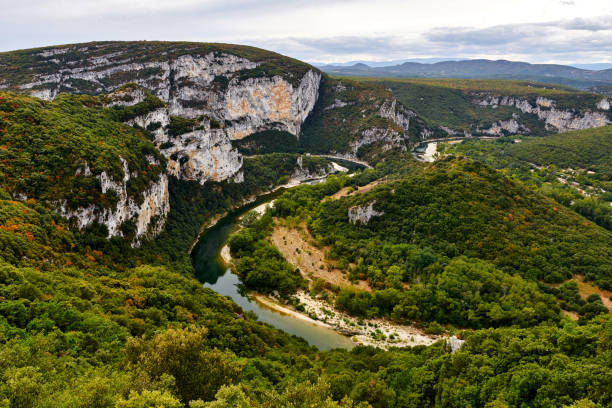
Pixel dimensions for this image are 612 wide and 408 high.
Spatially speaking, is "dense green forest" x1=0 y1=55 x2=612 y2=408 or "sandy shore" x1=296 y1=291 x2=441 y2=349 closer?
"dense green forest" x1=0 y1=55 x2=612 y2=408

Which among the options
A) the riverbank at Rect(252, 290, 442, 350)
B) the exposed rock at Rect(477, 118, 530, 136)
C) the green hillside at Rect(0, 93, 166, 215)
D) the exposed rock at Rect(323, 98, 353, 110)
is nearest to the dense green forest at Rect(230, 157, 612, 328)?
the riverbank at Rect(252, 290, 442, 350)

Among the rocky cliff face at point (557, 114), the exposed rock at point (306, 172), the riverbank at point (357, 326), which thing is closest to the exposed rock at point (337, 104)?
the exposed rock at point (306, 172)

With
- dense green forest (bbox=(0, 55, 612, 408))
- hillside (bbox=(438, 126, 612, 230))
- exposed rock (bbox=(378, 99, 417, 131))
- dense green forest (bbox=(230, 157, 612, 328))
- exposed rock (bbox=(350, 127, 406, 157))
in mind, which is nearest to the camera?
dense green forest (bbox=(0, 55, 612, 408))

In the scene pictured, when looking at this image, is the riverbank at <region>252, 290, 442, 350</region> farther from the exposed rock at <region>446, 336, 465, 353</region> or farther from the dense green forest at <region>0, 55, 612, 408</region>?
the exposed rock at <region>446, 336, 465, 353</region>

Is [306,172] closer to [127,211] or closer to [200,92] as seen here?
[200,92]

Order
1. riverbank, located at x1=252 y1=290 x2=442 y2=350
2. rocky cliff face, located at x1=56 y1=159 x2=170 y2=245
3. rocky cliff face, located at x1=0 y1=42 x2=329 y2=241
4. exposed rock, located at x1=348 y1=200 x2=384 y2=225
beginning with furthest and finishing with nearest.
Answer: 1. rocky cliff face, located at x1=0 y1=42 x2=329 y2=241
2. exposed rock, located at x1=348 y1=200 x2=384 y2=225
3. rocky cliff face, located at x1=56 y1=159 x2=170 y2=245
4. riverbank, located at x1=252 y1=290 x2=442 y2=350

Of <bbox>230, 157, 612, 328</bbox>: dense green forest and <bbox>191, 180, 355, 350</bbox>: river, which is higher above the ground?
<bbox>230, 157, 612, 328</bbox>: dense green forest
